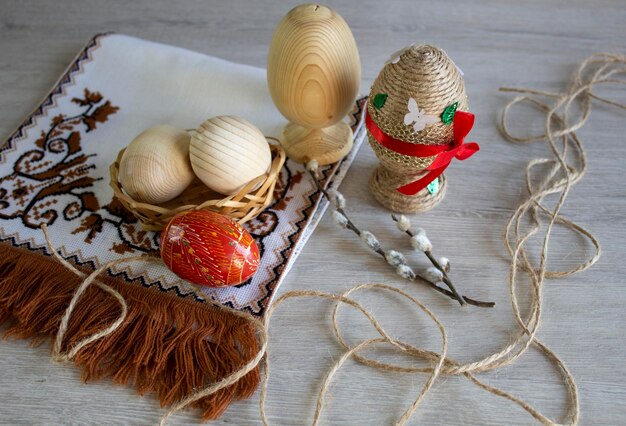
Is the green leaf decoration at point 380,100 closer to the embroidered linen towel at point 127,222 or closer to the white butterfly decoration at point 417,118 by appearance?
the white butterfly decoration at point 417,118

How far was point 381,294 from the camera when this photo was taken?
3.44ft

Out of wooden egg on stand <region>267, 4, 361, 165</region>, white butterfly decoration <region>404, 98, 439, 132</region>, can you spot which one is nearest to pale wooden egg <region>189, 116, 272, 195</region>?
wooden egg on stand <region>267, 4, 361, 165</region>

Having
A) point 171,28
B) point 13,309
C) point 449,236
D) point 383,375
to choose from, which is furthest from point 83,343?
point 171,28

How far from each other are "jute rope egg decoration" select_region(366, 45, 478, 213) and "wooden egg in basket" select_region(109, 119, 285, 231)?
0.59 feet

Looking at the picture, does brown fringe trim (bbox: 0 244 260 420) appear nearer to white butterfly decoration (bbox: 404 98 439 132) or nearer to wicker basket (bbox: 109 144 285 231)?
wicker basket (bbox: 109 144 285 231)

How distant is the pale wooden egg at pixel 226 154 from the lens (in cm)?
101

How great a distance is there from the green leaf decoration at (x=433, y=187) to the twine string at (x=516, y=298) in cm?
14

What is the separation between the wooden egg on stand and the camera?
1029 millimetres

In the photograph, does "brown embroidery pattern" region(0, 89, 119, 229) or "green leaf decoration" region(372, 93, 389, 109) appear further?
"brown embroidery pattern" region(0, 89, 119, 229)

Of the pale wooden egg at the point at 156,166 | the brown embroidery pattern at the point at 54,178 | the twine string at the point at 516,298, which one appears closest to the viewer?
the twine string at the point at 516,298

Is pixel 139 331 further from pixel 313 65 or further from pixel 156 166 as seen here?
pixel 313 65

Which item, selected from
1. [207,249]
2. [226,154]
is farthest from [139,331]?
[226,154]

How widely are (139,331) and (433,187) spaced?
55cm

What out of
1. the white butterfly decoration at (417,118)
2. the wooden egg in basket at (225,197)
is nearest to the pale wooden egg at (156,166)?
the wooden egg in basket at (225,197)
